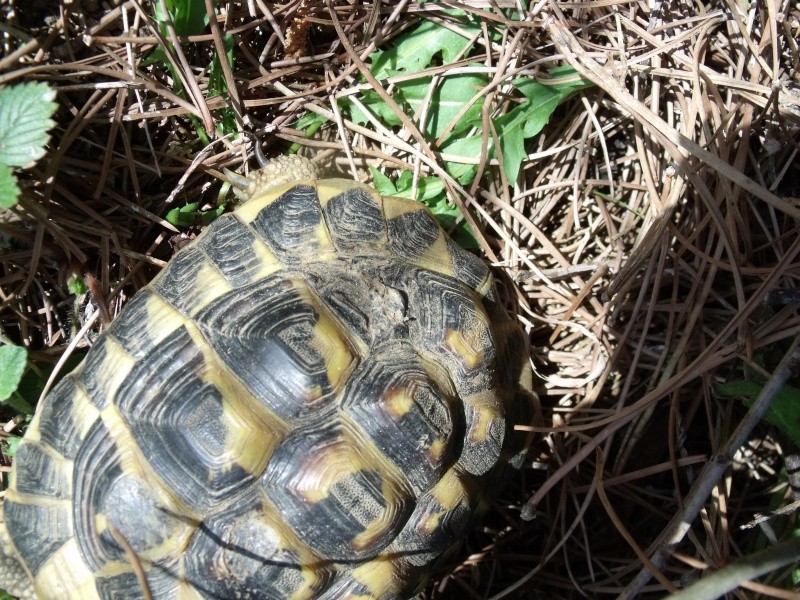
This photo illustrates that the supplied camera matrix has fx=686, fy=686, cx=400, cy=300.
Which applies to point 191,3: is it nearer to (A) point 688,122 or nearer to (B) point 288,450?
(B) point 288,450

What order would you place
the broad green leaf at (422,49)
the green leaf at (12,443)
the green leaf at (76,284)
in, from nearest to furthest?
1. the green leaf at (12,443)
2. the green leaf at (76,284)
3. the broad green leaf at (422,49)

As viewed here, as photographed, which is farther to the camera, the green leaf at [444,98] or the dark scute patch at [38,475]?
the green leaf at [444,98]


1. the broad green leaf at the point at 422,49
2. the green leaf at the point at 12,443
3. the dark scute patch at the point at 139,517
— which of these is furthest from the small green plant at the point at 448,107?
the green leaf at the point at 12,443

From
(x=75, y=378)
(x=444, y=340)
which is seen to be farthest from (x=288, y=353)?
(x=75, y=378)

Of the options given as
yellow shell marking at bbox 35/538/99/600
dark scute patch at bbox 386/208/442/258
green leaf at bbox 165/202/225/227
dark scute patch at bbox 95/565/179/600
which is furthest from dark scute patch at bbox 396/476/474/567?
green leaf at bbox 165/202/225/227

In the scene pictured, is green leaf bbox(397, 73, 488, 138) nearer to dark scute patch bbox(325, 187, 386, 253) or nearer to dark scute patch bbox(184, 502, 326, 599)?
dark scute patch bbox(325, 187, 386, 253)

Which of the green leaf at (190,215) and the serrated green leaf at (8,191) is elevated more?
the serrated green leaf at (8,191)

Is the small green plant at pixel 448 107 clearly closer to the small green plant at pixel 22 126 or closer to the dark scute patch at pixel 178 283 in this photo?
the dark scute patch at pixel 178 283

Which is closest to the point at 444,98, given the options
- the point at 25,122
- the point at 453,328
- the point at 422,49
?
the point at 422,49
